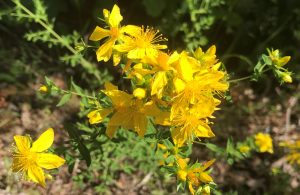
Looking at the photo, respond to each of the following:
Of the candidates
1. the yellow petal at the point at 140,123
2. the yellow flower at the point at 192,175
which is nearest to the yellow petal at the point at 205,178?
the yellow flower at the point at 192,175

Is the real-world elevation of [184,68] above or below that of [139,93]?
above

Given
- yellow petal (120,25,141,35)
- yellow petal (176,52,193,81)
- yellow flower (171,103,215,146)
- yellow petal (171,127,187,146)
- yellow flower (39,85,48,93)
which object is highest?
yellow petal (120,25,141,35)

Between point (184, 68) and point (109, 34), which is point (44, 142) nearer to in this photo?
point (109, 34)

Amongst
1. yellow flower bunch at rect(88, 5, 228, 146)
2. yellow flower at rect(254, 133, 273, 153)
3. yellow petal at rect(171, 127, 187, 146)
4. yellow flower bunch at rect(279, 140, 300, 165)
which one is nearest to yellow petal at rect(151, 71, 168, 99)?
yellow flower bunch at rect(88, 5, 228, 146)

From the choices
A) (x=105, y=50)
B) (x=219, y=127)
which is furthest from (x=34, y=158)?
(x=219, y=127)

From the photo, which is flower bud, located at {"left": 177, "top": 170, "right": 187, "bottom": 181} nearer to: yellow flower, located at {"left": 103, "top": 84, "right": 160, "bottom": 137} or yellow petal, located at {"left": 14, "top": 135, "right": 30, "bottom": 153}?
yellow flower, located at {"left": 103, "top": 84, "right": 160, "bottom": 137}

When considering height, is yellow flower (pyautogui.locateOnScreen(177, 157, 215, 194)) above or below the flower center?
below

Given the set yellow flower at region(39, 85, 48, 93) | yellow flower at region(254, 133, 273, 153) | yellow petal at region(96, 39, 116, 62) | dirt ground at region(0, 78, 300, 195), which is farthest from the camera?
yellow flower at region(254, 133, 273, 153)

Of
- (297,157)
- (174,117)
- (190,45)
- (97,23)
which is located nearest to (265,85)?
(297,157)

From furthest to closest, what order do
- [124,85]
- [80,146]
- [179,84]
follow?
[124,85]
[80,146]
[179,84]
